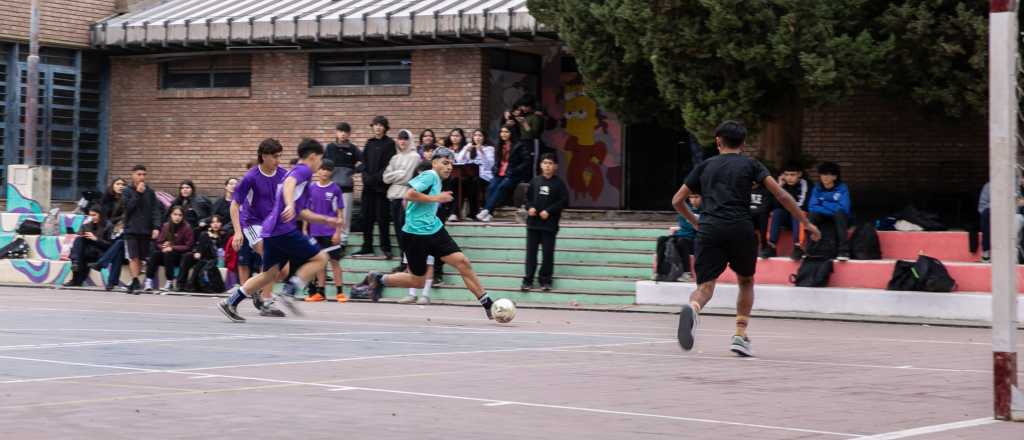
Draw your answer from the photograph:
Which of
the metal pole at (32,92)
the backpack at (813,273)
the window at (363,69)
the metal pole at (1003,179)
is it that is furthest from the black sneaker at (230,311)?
the metal pole at (32,92)

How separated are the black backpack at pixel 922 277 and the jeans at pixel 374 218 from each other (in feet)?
26.0

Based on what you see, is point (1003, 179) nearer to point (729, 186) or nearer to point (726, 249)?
point (729, 186)

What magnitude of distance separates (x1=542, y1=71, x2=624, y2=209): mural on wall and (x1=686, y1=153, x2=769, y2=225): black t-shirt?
16764 millimetres

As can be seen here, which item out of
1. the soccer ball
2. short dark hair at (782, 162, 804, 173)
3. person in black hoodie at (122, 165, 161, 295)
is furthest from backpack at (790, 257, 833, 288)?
person in black hoodie at (122, 165, 161, 295)

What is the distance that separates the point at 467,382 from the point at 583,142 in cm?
2009

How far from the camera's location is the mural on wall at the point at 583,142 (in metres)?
29.3

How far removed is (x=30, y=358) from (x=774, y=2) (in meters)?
12.0

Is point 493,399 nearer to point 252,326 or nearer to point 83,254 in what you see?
point 252,326

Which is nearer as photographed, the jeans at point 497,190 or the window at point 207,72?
the jeans at point 497,190

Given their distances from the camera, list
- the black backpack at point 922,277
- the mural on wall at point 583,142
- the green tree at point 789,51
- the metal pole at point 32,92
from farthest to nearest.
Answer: the mural on wall at point 583,142, the metal pole at point 32,92, the green tree at point 789,51, the black backpack at point 922,277

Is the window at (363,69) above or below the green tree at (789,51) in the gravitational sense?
above

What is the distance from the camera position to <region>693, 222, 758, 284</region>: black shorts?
484 inches

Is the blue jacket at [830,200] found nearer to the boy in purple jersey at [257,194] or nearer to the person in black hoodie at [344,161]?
the boy in purple jersey at [257,194]

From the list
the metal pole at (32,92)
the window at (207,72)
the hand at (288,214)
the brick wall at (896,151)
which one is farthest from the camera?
the window at (207,72)
